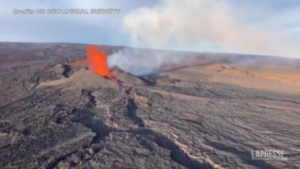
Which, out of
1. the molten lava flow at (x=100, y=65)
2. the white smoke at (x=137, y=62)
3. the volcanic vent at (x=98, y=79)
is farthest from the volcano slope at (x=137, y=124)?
the white smoke at (x=137, y=62)

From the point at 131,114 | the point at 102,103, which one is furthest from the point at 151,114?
the point at 102,103

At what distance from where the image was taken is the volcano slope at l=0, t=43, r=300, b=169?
682 cm

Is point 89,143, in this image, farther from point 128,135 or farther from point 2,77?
point 2,77

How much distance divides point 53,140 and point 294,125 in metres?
8.34

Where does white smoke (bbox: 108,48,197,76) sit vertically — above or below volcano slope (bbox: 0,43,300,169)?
above

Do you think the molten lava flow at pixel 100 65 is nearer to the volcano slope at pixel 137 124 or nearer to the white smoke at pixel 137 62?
the volcano slope at pixel 137 124

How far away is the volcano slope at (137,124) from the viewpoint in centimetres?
682

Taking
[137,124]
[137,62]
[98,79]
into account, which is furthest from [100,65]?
→ [137,62]

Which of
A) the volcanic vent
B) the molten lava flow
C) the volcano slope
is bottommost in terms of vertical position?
the volcano slope

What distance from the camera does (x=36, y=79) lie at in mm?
16344

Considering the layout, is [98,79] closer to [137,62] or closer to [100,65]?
[100,65]

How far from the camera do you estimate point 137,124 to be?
367 inches

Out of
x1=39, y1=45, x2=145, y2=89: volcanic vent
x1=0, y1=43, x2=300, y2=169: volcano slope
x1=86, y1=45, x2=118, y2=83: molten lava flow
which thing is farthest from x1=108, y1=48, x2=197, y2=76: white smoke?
x1=0, y1=43, x2=300, y2=169: volcano slope

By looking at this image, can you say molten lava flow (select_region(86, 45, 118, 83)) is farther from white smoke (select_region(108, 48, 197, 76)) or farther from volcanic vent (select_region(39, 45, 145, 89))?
white smoke (select_region(108, 48, 197, 76))
